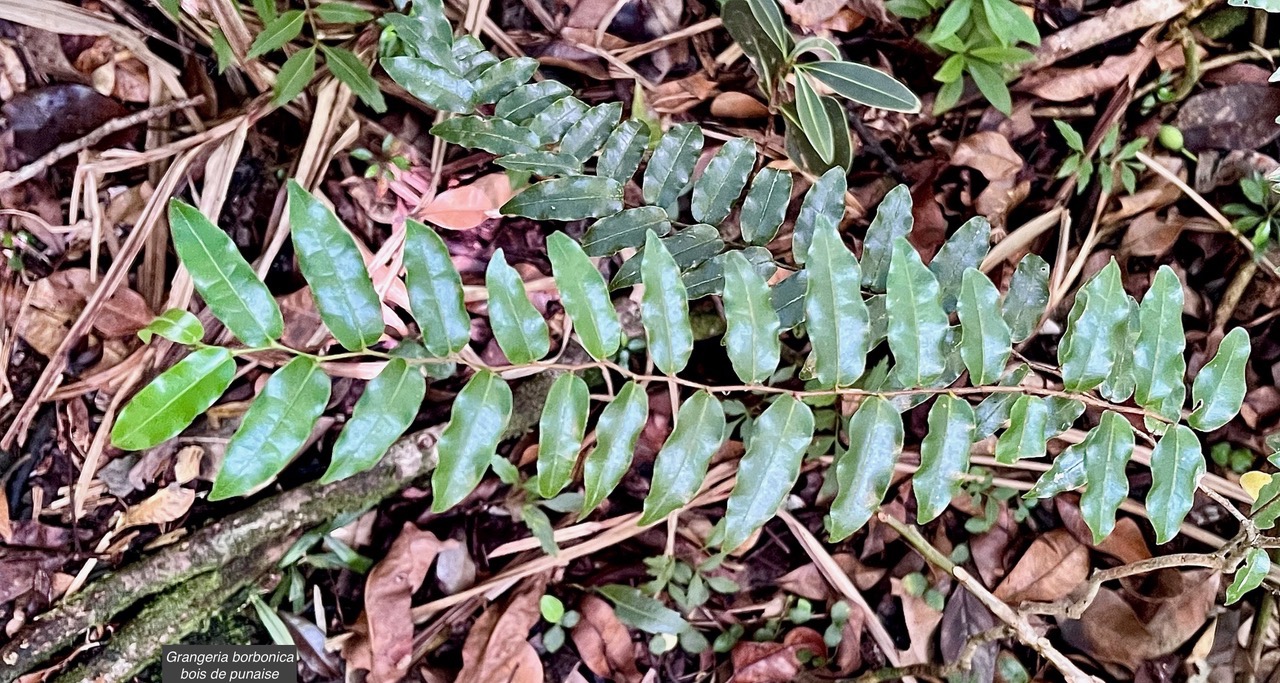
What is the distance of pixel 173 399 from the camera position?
0.88 m

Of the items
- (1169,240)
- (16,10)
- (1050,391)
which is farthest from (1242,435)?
(16,10)

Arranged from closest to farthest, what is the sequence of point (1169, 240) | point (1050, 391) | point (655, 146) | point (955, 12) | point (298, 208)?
point (298, 208) → point (1050, 391) → point (655, 146) → point (955, 12) → point (1169, 240)

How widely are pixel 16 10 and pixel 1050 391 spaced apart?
1.84 metres

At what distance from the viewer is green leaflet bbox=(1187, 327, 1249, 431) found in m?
1.03

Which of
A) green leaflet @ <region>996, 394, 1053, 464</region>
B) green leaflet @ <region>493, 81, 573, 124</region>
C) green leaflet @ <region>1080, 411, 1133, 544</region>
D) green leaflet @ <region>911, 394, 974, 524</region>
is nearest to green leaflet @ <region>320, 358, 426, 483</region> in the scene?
green leaflet @ <region>493, 81, 573, 124</region>

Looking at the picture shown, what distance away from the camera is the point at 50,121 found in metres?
1.46

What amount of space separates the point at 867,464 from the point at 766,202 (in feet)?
1.67

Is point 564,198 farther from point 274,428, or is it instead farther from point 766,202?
point 274,428

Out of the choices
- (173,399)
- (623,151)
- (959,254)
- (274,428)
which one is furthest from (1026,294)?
(173,399)

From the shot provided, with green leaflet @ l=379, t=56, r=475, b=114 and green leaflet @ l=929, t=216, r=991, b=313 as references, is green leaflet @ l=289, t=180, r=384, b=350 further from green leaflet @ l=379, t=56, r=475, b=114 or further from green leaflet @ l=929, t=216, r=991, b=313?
green leaflet @ l=929, t=216, r=991, b=313

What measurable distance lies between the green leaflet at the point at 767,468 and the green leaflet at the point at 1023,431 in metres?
0.27

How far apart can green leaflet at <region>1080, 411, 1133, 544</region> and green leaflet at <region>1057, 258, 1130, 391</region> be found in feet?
0.22

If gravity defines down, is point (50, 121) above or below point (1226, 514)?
above

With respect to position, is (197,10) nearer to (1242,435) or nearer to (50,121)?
(50,121)
